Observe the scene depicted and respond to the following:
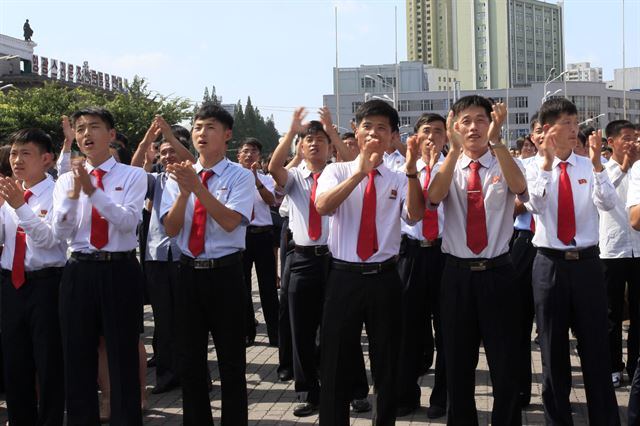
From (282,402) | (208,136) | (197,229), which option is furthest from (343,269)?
(282,402)

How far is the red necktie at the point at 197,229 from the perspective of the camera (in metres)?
5.49

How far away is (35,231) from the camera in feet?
18.3

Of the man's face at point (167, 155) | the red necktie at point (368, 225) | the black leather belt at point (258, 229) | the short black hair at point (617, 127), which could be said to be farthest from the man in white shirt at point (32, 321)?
the short black hair at point (617, 127)

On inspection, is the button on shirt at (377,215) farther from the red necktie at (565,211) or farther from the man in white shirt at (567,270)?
the red necktie at (565,211)

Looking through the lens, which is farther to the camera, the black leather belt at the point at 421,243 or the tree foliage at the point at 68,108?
the tree foliage at the point at 68,108

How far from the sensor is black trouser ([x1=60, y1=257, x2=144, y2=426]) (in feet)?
18.1

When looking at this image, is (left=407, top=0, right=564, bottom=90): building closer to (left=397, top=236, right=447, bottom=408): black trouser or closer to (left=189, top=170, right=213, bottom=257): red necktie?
(left=397, top=236, right=447, bottom=408): black trouser

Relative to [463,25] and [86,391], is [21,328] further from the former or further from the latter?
[463,25]

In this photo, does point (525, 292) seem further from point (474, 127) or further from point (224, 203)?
point (224, 203)

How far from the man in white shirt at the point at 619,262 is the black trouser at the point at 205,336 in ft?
11.4

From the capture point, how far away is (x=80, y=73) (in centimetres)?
6159

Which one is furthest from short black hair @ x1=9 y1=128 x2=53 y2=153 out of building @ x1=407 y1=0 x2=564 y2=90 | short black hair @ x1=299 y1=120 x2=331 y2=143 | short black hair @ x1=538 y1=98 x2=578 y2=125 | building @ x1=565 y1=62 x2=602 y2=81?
building @ x1=565 y1=62 x2=602 y2=81

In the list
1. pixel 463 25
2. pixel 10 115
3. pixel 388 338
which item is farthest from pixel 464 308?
pixel 463 25

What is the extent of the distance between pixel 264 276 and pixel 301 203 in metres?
2.33
